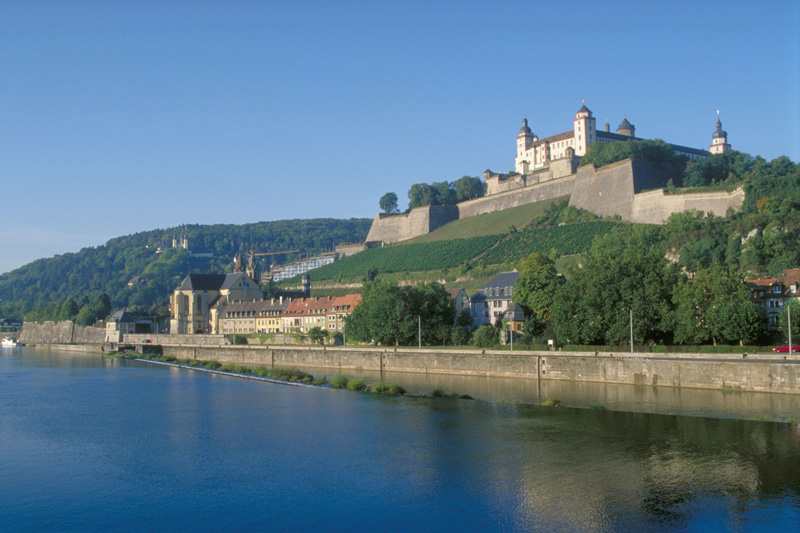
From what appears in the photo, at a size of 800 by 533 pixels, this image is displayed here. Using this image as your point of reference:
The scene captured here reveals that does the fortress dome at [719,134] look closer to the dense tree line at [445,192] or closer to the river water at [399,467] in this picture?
the dense tree line at [445,192]

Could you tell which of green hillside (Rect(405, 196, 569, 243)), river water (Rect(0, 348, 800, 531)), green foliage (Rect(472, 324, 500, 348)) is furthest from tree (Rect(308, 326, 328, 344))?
green hillside (Rect(405, 196, 569, 243))

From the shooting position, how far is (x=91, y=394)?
3653 cm

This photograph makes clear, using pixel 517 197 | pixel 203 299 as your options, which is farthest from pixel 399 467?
pixel 517 197

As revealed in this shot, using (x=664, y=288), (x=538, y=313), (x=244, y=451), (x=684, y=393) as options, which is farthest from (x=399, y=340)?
(x=244, y=451)

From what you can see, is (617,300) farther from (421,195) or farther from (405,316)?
(421,195)

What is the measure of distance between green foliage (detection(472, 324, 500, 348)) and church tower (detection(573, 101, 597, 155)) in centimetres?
5142

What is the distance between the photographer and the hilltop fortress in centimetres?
6544

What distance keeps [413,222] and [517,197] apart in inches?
618

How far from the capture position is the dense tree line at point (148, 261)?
145750mm

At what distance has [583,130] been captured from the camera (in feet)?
297

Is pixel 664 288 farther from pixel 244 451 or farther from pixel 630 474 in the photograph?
pixel 244 451

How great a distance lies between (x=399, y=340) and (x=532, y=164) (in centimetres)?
5450

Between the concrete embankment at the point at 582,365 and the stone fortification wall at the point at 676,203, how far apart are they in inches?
1164

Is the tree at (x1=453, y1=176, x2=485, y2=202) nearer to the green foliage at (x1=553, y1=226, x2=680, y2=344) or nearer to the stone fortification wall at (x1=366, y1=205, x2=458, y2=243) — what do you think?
the stone fortification wall at (x1=366, y1=205, x2=458, y2=243)
